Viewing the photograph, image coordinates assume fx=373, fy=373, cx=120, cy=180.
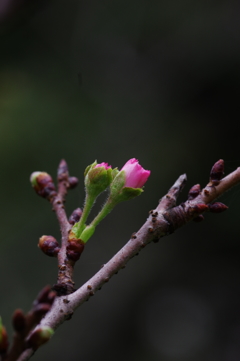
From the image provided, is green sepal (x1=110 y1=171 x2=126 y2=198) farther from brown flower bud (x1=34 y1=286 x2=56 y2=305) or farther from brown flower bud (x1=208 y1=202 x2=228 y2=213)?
brown flower bud (x1=34 y1=286 x2=56 y2=305)

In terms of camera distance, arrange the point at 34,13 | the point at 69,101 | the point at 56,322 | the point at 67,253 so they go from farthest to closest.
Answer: the point at 34,13 < the point at 69,101 < the point at 67,253 < the point at 56,322

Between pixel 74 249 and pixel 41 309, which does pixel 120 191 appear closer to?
pixel 74 249

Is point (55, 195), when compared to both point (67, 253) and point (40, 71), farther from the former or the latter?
point (40, 71)

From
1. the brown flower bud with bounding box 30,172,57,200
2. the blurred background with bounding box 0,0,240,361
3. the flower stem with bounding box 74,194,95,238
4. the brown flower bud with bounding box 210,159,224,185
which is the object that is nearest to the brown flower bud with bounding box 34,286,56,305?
the flower stem with bounding box 74,194,95,238

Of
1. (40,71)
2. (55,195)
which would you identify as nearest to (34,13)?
(40,71)

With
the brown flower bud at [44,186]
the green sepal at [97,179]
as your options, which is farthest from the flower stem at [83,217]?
the brown flower bud at [44,186]

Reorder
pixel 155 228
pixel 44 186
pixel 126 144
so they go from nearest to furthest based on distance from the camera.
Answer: pixel 155 228, pixel 44 186, pixel 126 144

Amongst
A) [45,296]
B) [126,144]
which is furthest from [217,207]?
[126,144]
